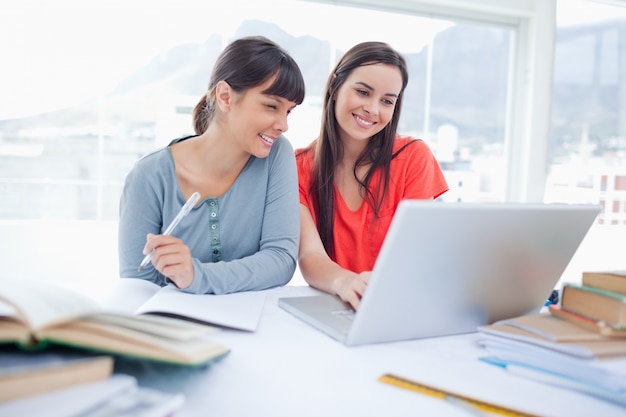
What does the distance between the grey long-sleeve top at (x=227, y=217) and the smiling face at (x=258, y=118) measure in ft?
0.21

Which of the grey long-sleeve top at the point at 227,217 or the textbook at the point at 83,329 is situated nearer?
the textbook at the point at 83,329

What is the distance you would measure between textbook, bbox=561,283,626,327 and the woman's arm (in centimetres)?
31

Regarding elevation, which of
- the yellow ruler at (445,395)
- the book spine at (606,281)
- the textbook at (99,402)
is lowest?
the yellow ruler at (445,395)

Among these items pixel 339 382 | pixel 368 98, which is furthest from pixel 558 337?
pixel 368 98

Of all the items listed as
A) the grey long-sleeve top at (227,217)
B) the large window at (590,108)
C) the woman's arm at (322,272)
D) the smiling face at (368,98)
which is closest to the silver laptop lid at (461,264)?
the woman's arm at (322,272)

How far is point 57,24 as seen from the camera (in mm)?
3014

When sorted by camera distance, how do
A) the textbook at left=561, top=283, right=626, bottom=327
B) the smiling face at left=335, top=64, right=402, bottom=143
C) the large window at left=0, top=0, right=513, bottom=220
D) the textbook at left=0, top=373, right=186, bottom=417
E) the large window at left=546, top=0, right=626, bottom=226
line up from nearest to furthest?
the textbook at left=0, top=373, right=186, bottom=417, the textbook at left=561, top=283, right=626, bottom=327, the smiling face at left=335, top=64, right=402, bottom=143, the large window at left=0, top=0, right=513, bottom=220, the large window at left=546, top=0, right=626, bottom=226

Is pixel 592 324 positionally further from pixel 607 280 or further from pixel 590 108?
pixel 590 108

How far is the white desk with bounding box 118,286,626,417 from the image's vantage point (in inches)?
21.6

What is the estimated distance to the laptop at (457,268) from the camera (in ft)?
2.09

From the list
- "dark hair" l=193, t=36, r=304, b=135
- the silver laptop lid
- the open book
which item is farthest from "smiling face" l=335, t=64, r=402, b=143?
the silver laptop lid

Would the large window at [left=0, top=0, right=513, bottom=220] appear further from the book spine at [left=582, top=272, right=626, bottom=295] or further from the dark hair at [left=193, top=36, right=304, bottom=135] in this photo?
the book spine at [left=582, top=272, right=626, bottom=295]

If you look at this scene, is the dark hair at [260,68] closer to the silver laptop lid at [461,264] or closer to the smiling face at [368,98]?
the smiling face at [368,98]

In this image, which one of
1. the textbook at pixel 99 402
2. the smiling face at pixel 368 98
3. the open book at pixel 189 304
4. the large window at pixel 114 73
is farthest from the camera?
the large window at pixel 114 73
